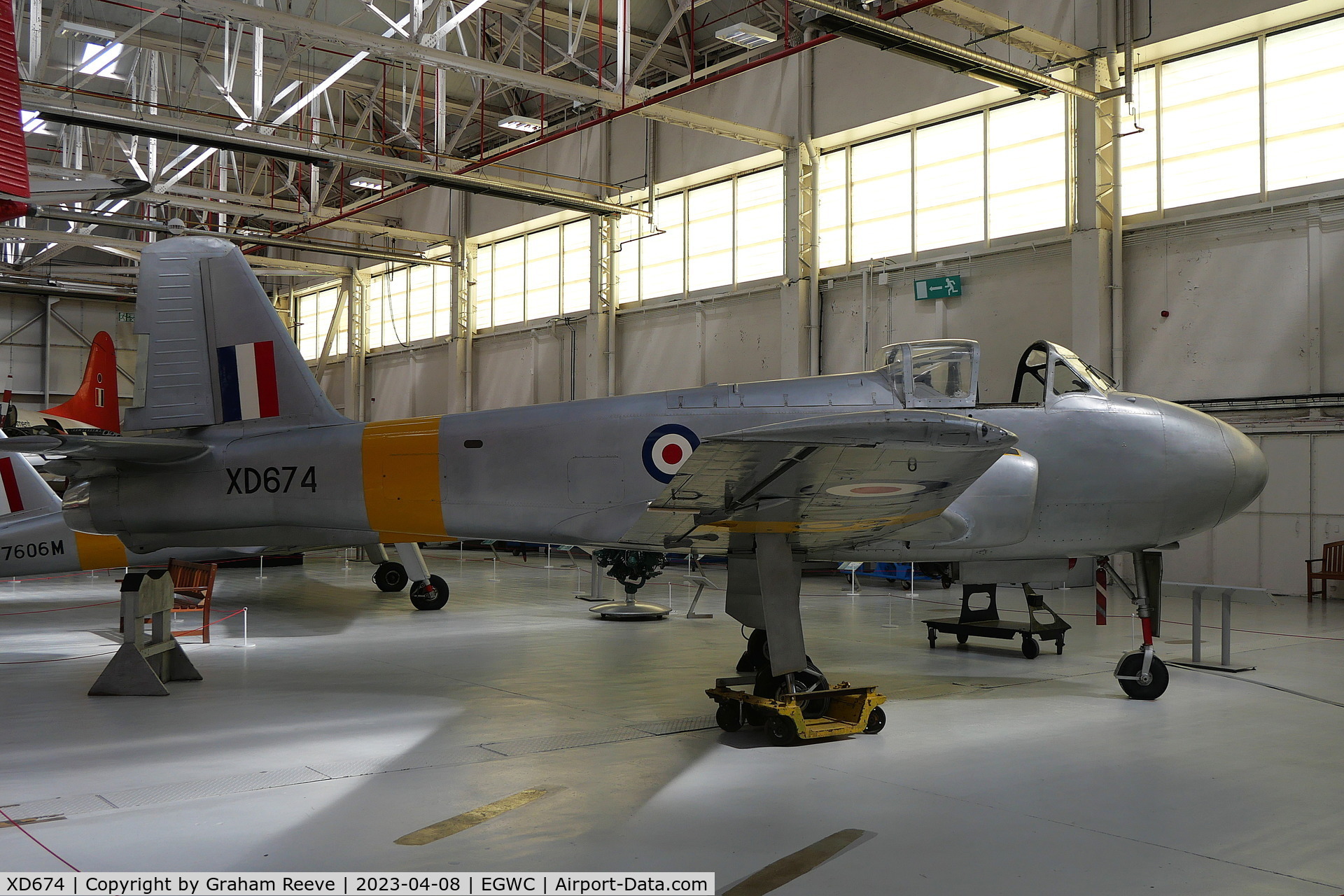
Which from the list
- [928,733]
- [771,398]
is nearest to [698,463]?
[771,398]

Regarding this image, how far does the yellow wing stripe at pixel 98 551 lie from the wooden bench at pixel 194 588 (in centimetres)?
78

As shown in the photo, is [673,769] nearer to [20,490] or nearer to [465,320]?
[20,490]

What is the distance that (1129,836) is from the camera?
14.9ft

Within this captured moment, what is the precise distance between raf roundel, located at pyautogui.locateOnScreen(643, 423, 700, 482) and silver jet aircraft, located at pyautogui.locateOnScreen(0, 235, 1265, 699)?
0.5 inches

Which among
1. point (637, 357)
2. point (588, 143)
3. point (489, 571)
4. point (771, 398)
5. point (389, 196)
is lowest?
point (489, 571)

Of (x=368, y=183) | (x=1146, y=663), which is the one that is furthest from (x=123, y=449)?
(x=368, y=183)

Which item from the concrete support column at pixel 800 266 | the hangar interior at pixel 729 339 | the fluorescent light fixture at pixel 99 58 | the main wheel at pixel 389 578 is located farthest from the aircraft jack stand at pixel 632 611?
the fluorescent light fixture at pixel 99 58

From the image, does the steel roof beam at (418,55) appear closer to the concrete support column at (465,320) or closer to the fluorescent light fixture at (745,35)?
the fluorescent light fixture at (745,35)

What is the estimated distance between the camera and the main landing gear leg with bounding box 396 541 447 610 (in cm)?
1426

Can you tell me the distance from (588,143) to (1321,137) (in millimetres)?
17351

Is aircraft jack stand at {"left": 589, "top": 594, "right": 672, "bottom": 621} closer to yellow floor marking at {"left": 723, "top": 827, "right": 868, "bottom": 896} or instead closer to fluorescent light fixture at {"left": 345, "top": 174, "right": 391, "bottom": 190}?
yellow floor marking at {"left": 723, "top": 827, "right": 868, "bottom": 896}

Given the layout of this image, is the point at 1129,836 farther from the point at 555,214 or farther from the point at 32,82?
the point at 555,214

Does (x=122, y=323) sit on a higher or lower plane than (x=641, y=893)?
higher

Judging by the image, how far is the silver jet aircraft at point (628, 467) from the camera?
716 cm
